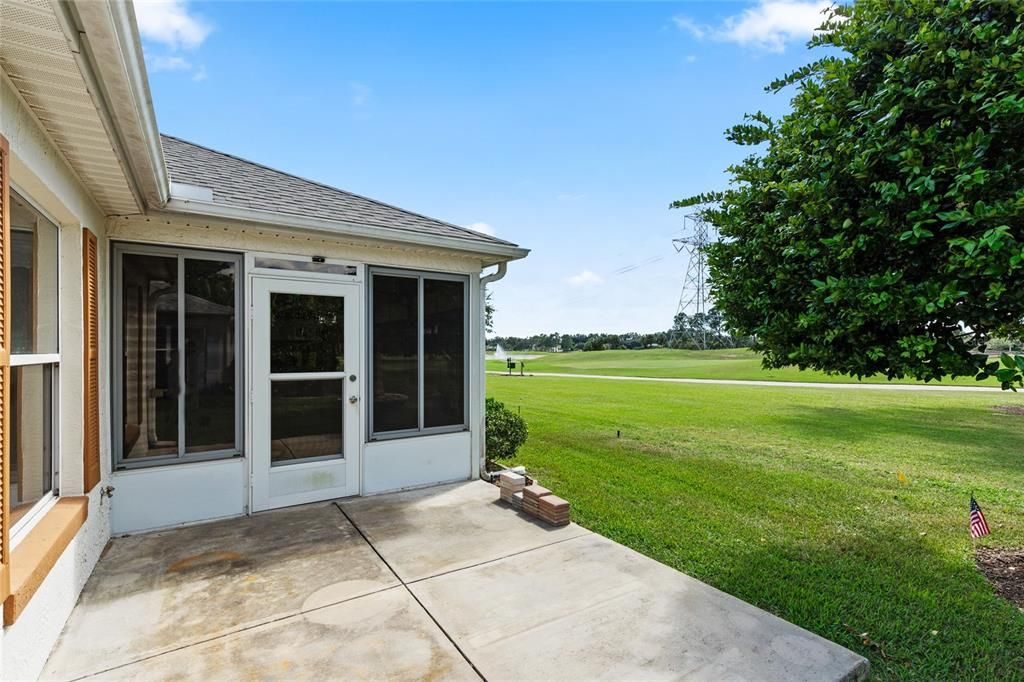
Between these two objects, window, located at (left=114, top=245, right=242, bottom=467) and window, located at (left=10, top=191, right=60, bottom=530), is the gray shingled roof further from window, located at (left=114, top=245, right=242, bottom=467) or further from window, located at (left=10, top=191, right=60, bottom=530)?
window, located at (left=10, top=191, right=60, bottom=530)

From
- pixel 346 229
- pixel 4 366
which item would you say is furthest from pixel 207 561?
pixel 346 229

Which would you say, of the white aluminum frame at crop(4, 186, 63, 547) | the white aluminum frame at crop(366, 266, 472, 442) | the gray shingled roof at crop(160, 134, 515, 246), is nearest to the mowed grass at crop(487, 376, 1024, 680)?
the white aluminum frame at crop(366, 266, 472, 442)

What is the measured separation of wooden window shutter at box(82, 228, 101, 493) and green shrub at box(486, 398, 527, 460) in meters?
3.79

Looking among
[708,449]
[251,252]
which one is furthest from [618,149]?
[251,252]

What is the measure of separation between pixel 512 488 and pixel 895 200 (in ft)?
12.4

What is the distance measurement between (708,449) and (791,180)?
17.6 feet

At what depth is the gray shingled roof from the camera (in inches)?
176

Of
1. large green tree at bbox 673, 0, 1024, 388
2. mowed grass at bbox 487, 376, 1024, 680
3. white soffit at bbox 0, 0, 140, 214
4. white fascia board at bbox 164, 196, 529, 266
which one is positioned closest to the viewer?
white soffit at bbox 0, 0, 140, 214

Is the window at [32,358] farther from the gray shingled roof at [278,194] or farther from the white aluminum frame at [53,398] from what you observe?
the gray shingled roof at [278,194]

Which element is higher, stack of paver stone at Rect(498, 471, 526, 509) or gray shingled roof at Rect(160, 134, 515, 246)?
gray shingled roof at Rect(160, 134, 515, 246)

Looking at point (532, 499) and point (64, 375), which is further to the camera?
point (532, 499)

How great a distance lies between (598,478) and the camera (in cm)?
605

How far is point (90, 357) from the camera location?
3234mm

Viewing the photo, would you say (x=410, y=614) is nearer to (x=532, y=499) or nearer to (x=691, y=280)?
(x=532, y=499)
